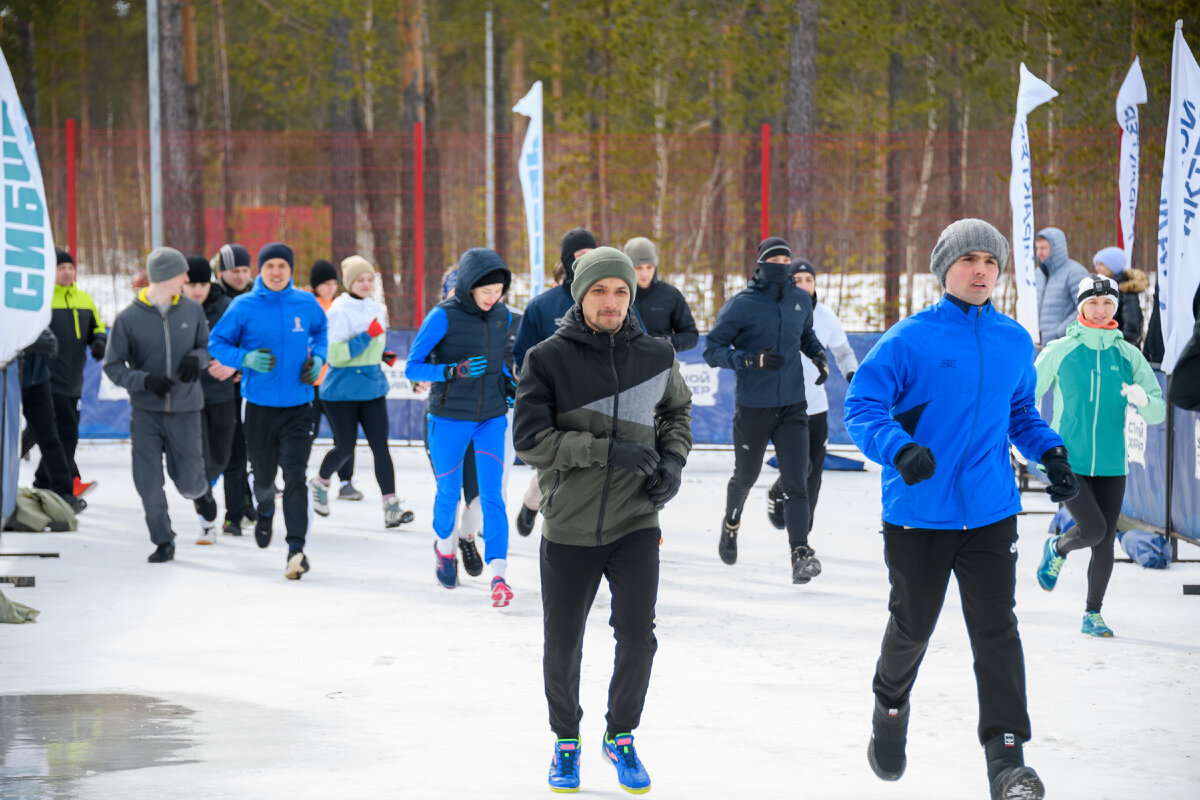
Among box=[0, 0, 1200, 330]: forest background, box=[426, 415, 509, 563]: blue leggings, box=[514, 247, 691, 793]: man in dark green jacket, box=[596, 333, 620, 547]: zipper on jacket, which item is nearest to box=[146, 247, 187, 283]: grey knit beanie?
box=[426, 415, 509, 563]: blue leggings

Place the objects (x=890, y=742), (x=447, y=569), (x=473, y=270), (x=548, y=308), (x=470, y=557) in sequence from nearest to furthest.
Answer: (x=890, y=742) → (x=473, y=270) → (x=447, y=569) → (x=470, y=557) → (x=548, y=308)

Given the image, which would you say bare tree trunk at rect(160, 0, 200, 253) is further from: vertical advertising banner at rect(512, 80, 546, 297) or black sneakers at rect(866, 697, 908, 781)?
black sneakers at rect(866, 697, 908, 781)

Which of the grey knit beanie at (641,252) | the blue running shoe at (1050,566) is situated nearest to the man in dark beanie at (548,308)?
the grey knit beanie at (641,252)

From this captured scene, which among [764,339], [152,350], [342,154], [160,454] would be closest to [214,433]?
[160,454]

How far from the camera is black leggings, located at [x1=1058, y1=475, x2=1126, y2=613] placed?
6500 mm

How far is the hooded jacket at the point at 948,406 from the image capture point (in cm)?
437

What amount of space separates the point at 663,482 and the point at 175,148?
14.8 meters

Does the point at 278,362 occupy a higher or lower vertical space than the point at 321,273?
lower

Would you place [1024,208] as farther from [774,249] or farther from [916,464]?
[916,464]

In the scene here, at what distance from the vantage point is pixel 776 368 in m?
8.01

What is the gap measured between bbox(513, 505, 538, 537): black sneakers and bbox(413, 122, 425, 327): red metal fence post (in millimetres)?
5798

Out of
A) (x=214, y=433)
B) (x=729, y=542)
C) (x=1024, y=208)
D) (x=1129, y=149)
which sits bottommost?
(x=729, y=542)

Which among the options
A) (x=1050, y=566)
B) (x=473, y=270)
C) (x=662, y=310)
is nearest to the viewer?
(x=1050, y=566)

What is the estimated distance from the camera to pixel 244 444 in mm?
9719
